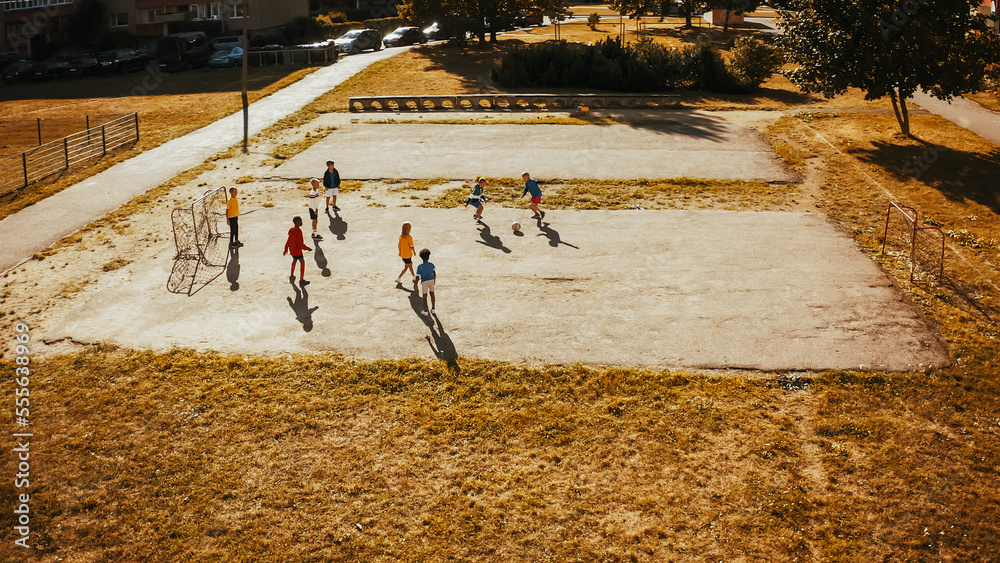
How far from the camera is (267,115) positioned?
30.9m

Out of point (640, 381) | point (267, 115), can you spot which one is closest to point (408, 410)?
point (640, 381)

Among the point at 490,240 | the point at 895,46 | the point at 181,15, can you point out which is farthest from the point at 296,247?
the point at 181,15

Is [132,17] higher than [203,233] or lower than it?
higher

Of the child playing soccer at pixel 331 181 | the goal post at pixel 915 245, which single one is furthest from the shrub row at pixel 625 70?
the child playing soccer at pixel 331 181

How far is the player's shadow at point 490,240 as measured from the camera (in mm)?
16172

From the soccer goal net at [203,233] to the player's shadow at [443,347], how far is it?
5.95 m

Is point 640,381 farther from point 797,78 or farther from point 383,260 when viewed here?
point 797,78

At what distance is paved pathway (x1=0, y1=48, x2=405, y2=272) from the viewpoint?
17578 mm

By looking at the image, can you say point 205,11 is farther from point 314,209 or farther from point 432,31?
point 314,209

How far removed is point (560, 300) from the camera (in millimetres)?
13688

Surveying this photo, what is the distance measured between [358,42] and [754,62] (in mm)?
26931

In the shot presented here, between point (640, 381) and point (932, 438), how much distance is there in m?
4.06

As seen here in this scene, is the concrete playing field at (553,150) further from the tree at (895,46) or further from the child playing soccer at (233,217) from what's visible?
the child playing soccer at (233,217)

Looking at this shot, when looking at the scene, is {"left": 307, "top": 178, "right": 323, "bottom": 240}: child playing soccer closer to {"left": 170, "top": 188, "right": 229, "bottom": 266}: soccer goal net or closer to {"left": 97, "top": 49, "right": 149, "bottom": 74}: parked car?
{"left": 170, "top": 188, "right": 229, "bottom": 266}: soccer goal net
